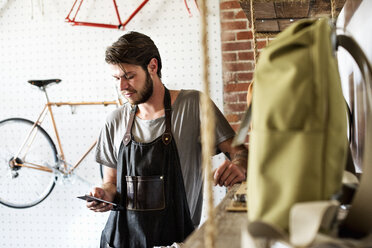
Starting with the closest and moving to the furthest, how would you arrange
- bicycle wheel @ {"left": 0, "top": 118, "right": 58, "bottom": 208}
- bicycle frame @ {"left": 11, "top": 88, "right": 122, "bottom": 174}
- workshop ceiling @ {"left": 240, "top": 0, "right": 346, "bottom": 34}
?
workshop ceiling @ {"left": 240, "top": 0, "right": 346, "bottom": 34} < bicycle frame @ {"left": 11, "top": 88, "right": 122, "bottom": 174} < bicycle wheel @ {"left": 0, "top": 118, "right": 58, "bottom": 208}

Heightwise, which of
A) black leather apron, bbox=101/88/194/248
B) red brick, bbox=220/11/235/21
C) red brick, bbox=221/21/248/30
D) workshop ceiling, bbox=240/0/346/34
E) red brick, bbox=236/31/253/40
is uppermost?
red brick, bbox=220/11/235/21

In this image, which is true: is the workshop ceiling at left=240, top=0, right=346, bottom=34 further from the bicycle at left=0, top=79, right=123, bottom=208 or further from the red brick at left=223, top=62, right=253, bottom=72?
the bicycle at left=0, top=79, right=123, bottom=208

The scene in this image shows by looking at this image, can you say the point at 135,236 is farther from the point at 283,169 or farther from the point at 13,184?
the point at 13,184

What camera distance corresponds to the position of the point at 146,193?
5.53 ft

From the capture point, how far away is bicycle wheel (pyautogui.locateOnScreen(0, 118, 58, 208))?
3.16 metres

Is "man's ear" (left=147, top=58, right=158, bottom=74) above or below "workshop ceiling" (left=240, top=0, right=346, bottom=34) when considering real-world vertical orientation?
below

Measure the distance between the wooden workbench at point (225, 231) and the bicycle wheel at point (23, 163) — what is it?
101 inches

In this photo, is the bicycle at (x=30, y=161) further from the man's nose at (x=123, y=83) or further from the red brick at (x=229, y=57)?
the man's nose at (x=123, y=83)

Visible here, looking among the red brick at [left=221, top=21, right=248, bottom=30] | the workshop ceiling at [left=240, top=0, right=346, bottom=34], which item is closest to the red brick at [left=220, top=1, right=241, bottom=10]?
the red brick at [left=221, top=21, right=248, bottom=30]

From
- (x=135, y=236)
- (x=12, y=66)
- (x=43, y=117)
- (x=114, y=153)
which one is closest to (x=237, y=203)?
(x=135, y=236)

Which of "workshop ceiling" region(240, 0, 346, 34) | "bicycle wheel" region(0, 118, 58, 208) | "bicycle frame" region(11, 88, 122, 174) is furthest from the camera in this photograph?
"bicycle wheel" region(0, 118, 58, 208)

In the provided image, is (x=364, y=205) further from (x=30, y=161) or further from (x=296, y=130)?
(x=30, y=161)

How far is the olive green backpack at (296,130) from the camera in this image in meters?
0.48

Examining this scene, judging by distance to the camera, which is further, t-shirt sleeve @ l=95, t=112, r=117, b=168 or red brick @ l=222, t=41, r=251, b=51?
red brick @ l=222, t=41, r=251, b=51
